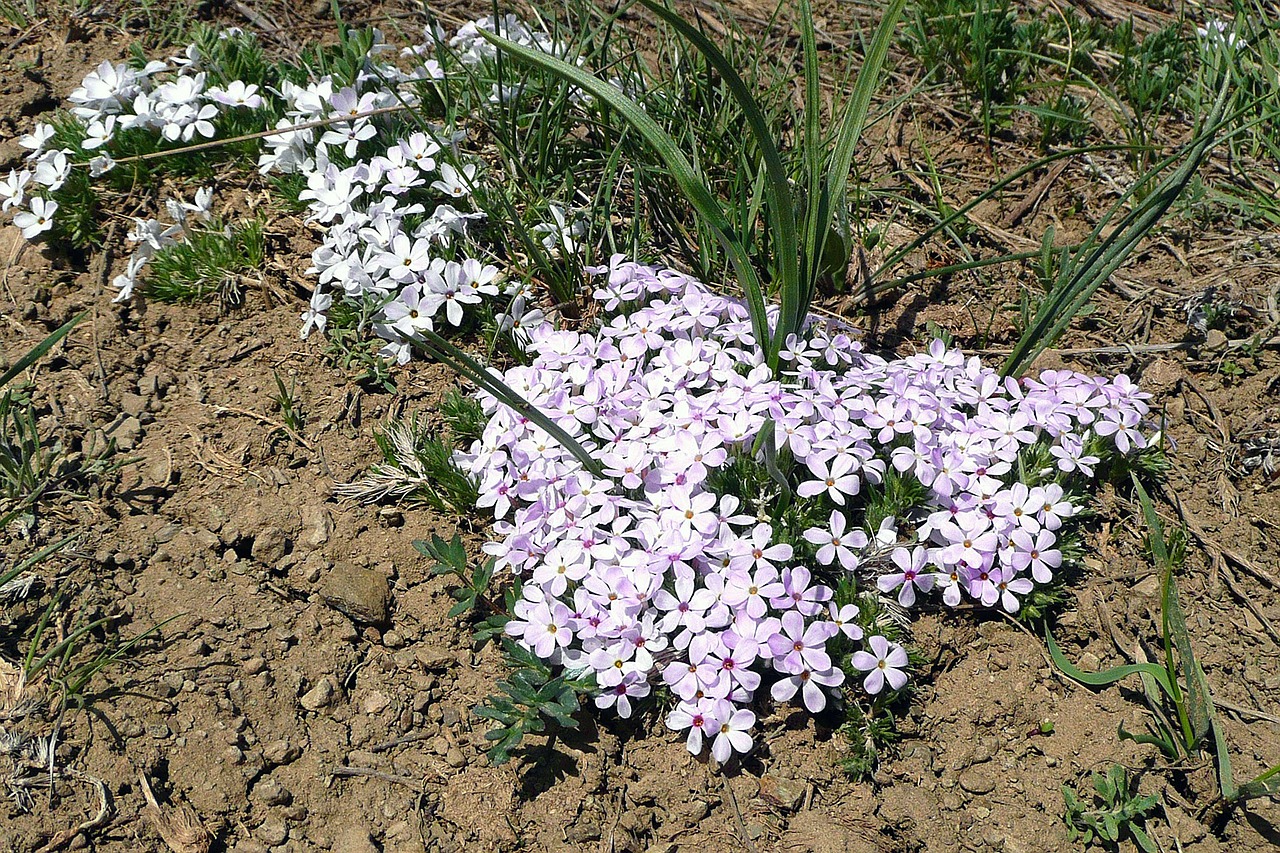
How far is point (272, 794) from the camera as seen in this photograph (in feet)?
8.39

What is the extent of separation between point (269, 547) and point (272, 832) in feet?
2.92

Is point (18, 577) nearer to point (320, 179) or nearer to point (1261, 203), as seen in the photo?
point (320, 179)

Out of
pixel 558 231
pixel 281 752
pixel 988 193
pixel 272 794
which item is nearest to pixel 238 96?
pixel 558 231

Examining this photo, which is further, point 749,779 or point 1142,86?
point 1142,86

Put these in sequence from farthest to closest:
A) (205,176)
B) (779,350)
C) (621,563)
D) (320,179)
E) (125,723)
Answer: (205,176) → (320,179) → (779,350) → (621,563) → (125,723)

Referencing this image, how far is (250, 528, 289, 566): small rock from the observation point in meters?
3.04

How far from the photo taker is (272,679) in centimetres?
277

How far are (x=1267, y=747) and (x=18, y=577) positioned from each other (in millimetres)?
3566

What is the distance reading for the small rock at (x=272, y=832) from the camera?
2.51 metres

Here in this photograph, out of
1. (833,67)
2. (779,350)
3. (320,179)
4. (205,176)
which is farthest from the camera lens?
(833,67)

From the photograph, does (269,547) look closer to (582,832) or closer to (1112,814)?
(582,832)

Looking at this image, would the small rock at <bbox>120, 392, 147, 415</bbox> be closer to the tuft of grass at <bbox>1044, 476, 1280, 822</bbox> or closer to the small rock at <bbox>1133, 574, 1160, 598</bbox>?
the tuft of grass at <bbox>1044, 476, 1280, 822</bbox>

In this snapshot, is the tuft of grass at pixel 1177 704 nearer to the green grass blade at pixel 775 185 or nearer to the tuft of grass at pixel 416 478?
the green grass blade at pixel 775 185

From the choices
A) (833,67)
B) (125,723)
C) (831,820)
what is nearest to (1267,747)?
(831,820)
